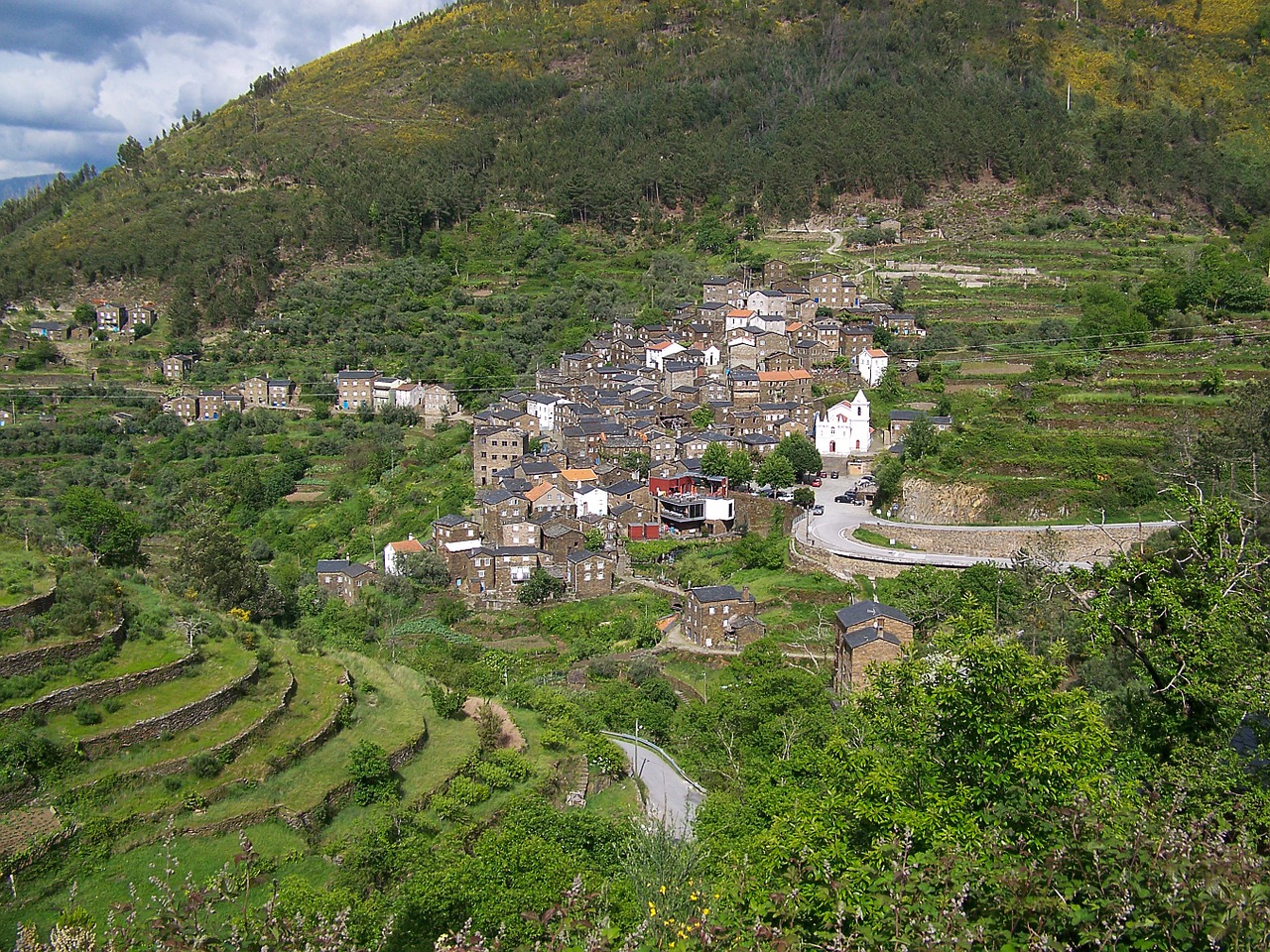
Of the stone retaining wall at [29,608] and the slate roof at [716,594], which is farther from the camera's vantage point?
the slate roof at [716,594]

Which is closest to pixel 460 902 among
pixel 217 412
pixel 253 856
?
pixel 253 856

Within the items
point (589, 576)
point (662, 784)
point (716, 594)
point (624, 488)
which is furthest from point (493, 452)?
point (662, 784)

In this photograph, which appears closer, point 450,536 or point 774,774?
point 774,774

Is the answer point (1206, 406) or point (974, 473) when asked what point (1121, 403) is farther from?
point (974, 473)

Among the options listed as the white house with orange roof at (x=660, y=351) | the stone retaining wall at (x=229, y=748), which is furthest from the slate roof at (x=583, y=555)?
the stone retaining wall at (x=229, y=748)

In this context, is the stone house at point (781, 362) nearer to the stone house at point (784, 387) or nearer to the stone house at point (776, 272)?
the stone house at point (784, 387)

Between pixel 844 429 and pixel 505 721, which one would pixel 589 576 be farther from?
pixel 505 721

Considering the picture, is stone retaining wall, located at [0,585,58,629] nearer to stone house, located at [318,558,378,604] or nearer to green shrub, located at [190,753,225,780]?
green shrub, located at [190,753,225,780]
